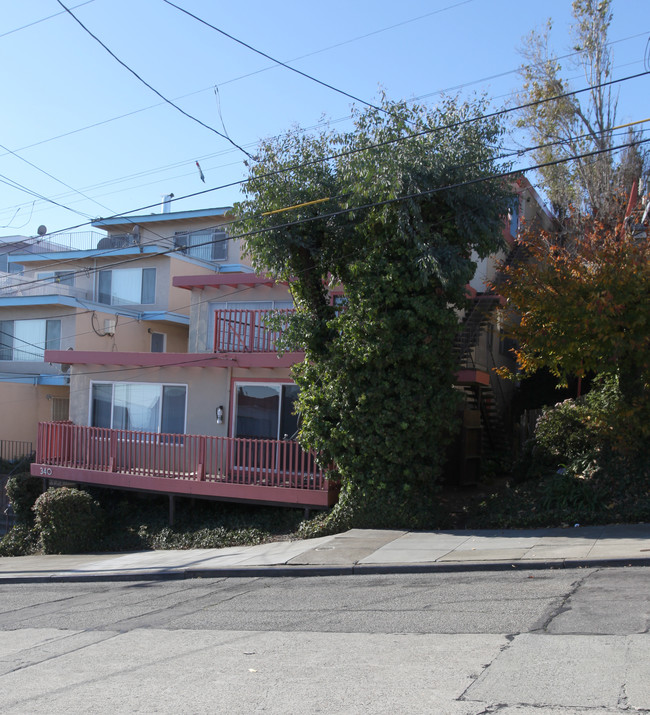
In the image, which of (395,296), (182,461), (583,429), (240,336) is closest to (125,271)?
(240,336)

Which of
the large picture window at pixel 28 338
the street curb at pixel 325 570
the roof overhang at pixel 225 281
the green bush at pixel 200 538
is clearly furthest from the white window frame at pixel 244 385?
the large picture window at pixel 28 338

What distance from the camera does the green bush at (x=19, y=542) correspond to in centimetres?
1817

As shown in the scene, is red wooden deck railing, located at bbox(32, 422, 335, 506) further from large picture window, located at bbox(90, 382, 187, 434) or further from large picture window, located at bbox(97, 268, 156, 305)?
large picture window, located at bbox(97, 268, 156, 305)

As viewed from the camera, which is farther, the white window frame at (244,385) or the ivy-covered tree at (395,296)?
the white window frame at (244,385)

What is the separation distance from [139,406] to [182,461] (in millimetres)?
2893

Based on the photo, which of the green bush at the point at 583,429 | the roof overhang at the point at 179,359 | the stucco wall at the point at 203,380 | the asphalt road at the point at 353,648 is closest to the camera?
the asphalt road at the point at 353,648

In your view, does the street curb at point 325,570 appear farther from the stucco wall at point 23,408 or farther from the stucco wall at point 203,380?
the stucco wall at point 23,408

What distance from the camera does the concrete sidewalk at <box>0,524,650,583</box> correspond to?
34.6 ft

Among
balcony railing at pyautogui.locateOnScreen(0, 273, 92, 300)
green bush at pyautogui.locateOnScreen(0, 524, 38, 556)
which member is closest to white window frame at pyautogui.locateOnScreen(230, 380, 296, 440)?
green bush at pyautogui.locateOnScreen(0, 524, 38, 556)

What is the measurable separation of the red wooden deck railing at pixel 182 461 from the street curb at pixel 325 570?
349 cm

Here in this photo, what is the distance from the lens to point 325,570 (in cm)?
1146

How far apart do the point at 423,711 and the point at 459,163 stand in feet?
34.7

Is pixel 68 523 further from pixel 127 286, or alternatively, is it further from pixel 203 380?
pixel 127 286

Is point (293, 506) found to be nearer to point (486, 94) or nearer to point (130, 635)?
point (130, 635)
